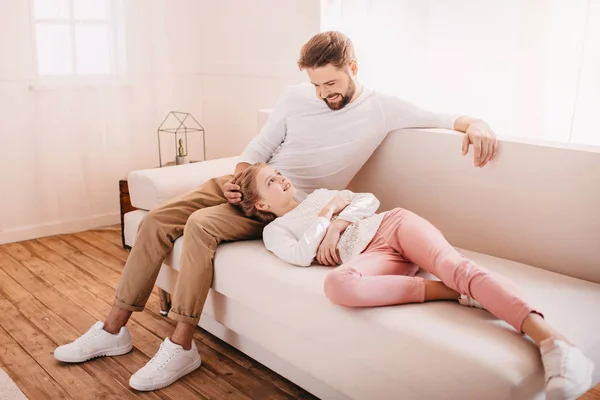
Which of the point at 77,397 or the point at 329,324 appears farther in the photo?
the point at 77,397

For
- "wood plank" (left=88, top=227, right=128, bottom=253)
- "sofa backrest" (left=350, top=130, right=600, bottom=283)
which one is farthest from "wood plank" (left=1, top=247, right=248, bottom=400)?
"sofa backrest" (left=350, top=130, right=600, bottom=283)

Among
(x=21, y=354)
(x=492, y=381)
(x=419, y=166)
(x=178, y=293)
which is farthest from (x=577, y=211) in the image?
(x=21, y=354)

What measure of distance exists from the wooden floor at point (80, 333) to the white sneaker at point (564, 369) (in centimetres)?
79

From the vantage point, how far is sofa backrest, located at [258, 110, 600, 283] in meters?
1.94

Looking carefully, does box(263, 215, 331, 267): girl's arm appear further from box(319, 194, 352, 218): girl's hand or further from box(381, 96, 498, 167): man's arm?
box(381, 96, 498, 167): man's arm

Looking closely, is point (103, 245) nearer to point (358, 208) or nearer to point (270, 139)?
point (270, 139)

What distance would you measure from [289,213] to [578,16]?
1477mm

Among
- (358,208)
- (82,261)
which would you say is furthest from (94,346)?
(82,261)

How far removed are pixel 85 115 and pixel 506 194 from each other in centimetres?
263

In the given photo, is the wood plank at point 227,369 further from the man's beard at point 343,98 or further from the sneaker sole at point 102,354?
the man's beard at point 343,98

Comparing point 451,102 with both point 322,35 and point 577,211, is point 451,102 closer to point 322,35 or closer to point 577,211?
point 322,35

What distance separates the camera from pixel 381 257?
1.88 metres

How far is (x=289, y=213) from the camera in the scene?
2.19 m

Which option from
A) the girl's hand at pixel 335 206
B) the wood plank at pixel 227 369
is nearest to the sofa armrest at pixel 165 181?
the wood plank at pixel 227 369
